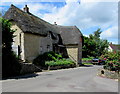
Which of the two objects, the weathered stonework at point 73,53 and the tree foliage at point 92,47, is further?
the tree foliage at point 92,47

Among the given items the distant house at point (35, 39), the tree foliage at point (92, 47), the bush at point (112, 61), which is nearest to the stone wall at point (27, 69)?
the distant house at point (35, 39)

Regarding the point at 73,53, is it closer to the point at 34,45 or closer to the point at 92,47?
the point at 34,45

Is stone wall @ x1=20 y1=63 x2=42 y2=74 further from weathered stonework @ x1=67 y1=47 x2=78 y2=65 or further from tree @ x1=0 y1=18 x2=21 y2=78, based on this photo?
weathered stonework @ x1=67 y1=47 x2=78 y2=65

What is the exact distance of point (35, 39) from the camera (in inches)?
886

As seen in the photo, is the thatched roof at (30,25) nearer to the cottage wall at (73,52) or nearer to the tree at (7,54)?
the cottage wall at (73,52)

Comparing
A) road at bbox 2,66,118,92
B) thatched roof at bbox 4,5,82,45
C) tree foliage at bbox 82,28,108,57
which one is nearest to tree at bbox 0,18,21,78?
road at bbox 2,66,118,92

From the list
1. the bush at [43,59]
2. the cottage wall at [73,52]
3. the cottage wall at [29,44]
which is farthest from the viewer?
the cottage wall at [73,52]

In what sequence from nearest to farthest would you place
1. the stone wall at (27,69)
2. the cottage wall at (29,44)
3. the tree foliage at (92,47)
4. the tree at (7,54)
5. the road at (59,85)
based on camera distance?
the road at (59,85)
the tree at (7,54)
the stone wall at (27,69)
the cottage wall at (29,44)
the tree foliage at (92,47)

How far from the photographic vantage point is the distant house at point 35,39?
20.5 meters

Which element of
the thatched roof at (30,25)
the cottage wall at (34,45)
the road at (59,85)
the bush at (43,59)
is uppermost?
the thatched roof at (30,25)

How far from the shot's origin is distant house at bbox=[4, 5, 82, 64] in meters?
20.5

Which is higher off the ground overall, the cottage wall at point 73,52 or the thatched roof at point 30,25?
the thatched roof at point 30,25

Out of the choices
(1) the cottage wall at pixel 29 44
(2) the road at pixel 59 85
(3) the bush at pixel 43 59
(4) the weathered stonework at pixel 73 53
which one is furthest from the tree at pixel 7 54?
(4) the weathered stonework at pixel 73 53

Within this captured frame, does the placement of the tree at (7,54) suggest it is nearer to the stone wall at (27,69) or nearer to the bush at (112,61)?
the stone wall at (27,69)
